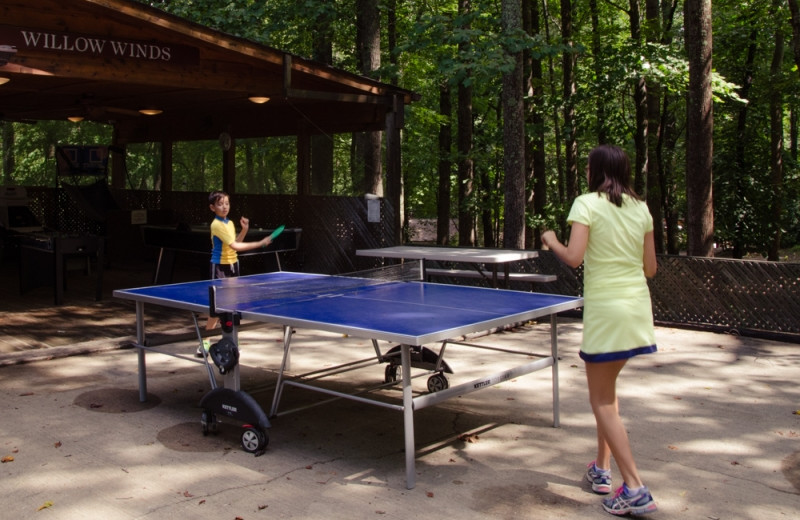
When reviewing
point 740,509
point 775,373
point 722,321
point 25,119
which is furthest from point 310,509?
point 25,119

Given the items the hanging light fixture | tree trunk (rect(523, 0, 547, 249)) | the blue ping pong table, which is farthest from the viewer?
tree trunk (rect(523, 0, 547, 249))

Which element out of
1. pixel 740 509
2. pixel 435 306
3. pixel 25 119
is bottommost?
pixel 740 509

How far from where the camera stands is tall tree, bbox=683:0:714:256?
484 inches

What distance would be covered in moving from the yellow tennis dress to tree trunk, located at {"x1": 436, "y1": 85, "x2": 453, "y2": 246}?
1820 centimetres

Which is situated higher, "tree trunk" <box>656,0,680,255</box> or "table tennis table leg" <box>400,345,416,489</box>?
"tree trunk" <box>656,0,680,255</box>

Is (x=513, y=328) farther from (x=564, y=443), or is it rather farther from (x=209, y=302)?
(x=209, y=302)

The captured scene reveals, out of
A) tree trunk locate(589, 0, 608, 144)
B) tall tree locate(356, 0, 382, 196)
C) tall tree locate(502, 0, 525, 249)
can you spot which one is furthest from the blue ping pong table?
tree trunk locate(589, 0, 608, 144)

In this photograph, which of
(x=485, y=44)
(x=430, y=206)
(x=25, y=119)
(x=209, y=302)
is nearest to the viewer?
(x=209, y=302)

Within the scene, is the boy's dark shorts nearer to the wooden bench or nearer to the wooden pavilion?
the wooden pavilion

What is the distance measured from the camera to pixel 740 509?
15.5ft

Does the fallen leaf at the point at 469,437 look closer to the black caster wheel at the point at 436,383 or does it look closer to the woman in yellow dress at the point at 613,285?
the black caster wheel at the point at 436,383

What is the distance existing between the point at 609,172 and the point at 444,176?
19.7 m

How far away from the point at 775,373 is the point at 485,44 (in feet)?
24.0

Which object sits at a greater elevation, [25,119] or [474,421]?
[25,119]
